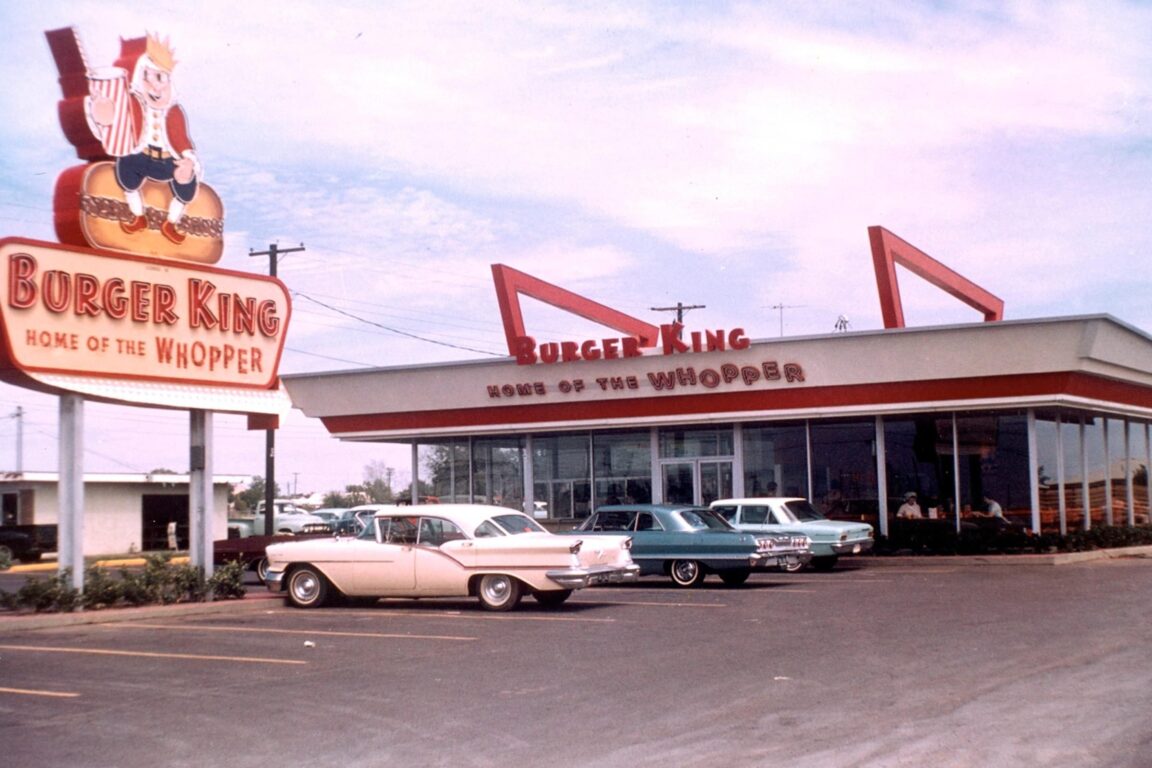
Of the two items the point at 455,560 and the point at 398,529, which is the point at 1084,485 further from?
the point at 398,529

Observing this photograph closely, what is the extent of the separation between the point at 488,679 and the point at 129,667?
4.06 metres

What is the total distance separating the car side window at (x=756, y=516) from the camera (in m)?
25.5

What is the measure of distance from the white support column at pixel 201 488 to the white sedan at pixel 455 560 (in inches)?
56.4

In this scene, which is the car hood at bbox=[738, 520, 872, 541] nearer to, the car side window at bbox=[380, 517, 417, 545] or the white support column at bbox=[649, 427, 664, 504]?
the white support column at bbox=[649, 427, 664, 504]

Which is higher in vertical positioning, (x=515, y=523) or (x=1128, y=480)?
(x=1128, y=480)

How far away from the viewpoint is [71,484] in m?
17.6

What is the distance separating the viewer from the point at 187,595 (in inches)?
771

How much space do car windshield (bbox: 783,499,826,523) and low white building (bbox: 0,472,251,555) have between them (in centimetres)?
2454

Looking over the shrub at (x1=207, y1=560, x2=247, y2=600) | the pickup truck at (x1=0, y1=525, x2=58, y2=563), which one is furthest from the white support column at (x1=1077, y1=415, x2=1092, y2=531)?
the pickup truck at (x1=0, y1=525, x2=58, y2=563)

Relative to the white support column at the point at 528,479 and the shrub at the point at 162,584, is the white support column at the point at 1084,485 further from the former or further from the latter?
the shrub at the point at 162,584

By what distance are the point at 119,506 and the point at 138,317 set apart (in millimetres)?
30675

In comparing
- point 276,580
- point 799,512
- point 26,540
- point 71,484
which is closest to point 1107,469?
point 799,512

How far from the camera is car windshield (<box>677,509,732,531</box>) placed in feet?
74.2

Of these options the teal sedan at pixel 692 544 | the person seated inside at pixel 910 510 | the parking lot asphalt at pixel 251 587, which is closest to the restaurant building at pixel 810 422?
the person seated inside at pixel 910 510
